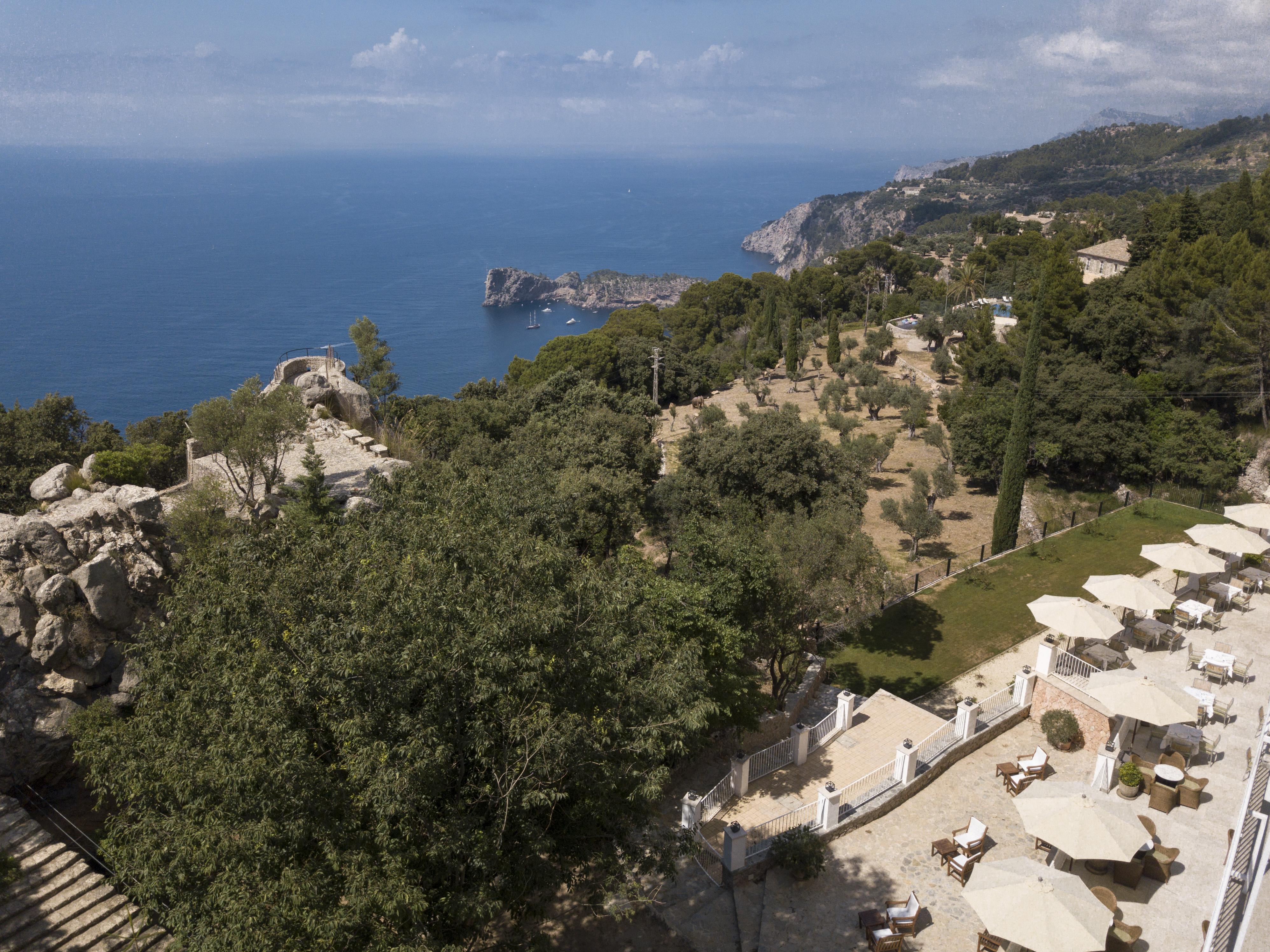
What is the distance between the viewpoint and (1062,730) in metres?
16.8

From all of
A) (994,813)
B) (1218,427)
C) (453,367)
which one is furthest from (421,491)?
(453,367)

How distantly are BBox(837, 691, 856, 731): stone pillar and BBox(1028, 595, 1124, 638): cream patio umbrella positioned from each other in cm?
498

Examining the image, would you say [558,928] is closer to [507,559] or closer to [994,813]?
[507,559]

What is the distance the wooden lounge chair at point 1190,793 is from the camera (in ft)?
47.5

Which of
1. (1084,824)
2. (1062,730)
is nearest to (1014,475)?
(1062,730)

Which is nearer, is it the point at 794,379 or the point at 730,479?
the point at 730,479

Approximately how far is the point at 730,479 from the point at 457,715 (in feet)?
64.7

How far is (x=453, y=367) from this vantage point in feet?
417

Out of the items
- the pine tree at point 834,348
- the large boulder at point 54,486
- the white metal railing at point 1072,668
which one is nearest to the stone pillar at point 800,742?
the white metal railing at point 1072,668

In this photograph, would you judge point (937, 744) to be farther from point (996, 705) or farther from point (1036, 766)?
point (996, 705)

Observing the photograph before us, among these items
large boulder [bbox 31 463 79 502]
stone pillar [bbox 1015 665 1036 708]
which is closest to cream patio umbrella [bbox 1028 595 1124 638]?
stone pillar [bbox 1015 665 1036 708]

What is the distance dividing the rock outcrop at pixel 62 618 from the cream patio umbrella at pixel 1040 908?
17159 mm

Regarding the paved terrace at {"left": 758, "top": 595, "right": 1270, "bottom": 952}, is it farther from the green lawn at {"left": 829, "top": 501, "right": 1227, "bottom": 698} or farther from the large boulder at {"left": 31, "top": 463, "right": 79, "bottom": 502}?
the large boulder at {"left": 31, "top": 463, "right": 79, "bottom": 502}

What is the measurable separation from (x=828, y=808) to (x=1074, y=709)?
6.80 m
